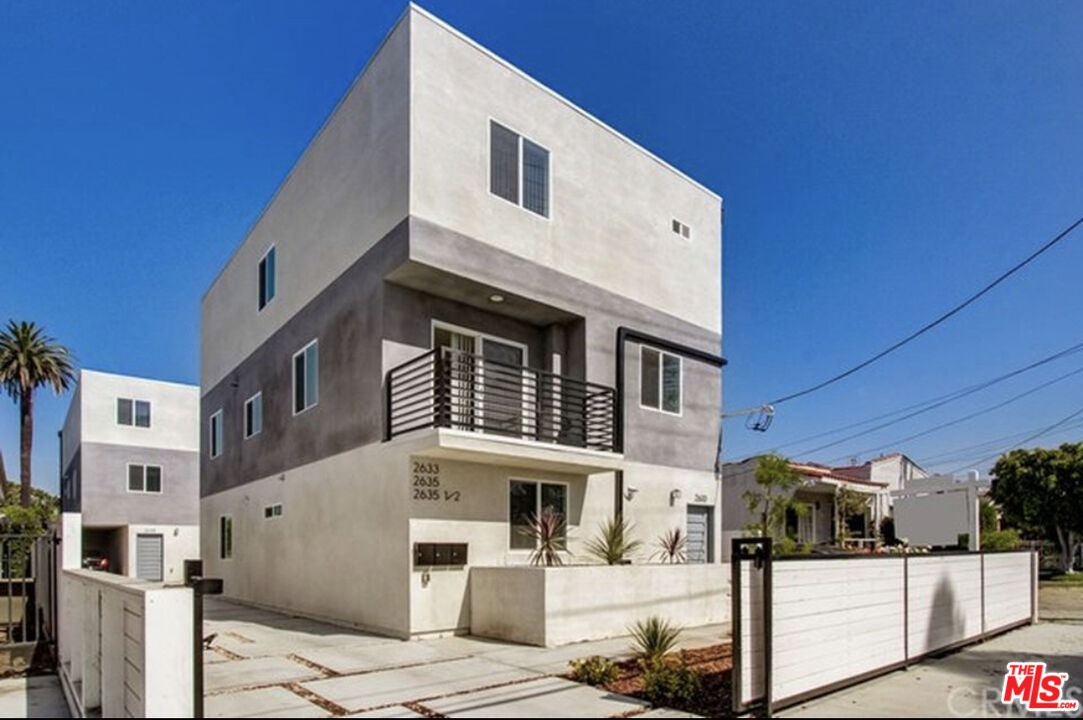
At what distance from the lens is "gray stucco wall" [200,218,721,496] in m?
11.9

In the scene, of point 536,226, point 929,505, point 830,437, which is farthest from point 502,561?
point 830,437

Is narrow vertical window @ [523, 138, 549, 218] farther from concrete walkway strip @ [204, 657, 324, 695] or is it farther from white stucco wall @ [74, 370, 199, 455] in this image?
white stucco wall @ [74, 370, 199, 455]

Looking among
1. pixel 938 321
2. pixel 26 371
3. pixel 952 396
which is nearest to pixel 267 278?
pixel 938 321

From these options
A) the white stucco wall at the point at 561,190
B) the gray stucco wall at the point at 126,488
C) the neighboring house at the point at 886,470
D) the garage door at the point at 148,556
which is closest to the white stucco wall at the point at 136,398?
the gray stucco wall at the point at 126,488

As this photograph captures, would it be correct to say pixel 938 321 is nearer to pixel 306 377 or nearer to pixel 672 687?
pixel 672 687

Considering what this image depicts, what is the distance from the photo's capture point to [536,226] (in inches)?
525

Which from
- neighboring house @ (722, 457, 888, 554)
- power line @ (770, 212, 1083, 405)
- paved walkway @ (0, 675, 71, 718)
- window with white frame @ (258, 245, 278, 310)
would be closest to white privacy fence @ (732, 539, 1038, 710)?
paved walkway @ (0, 675, 71, 718)

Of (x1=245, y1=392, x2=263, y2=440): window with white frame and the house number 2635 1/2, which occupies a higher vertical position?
(x1=245, y1=392, x2=263, y2=440): window with white frame

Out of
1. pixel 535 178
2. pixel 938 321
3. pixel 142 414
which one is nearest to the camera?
pixel 535 178

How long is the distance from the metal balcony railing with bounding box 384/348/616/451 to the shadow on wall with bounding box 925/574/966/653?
237 inches

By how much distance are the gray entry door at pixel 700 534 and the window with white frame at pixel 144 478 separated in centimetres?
2669

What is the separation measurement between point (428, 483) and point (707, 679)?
5.33 metres

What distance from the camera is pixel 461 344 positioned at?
13086 millimetres

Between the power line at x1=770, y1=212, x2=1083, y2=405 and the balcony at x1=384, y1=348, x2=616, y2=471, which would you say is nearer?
the balcony at x1=384, y1=348, x2=616, y2=471
